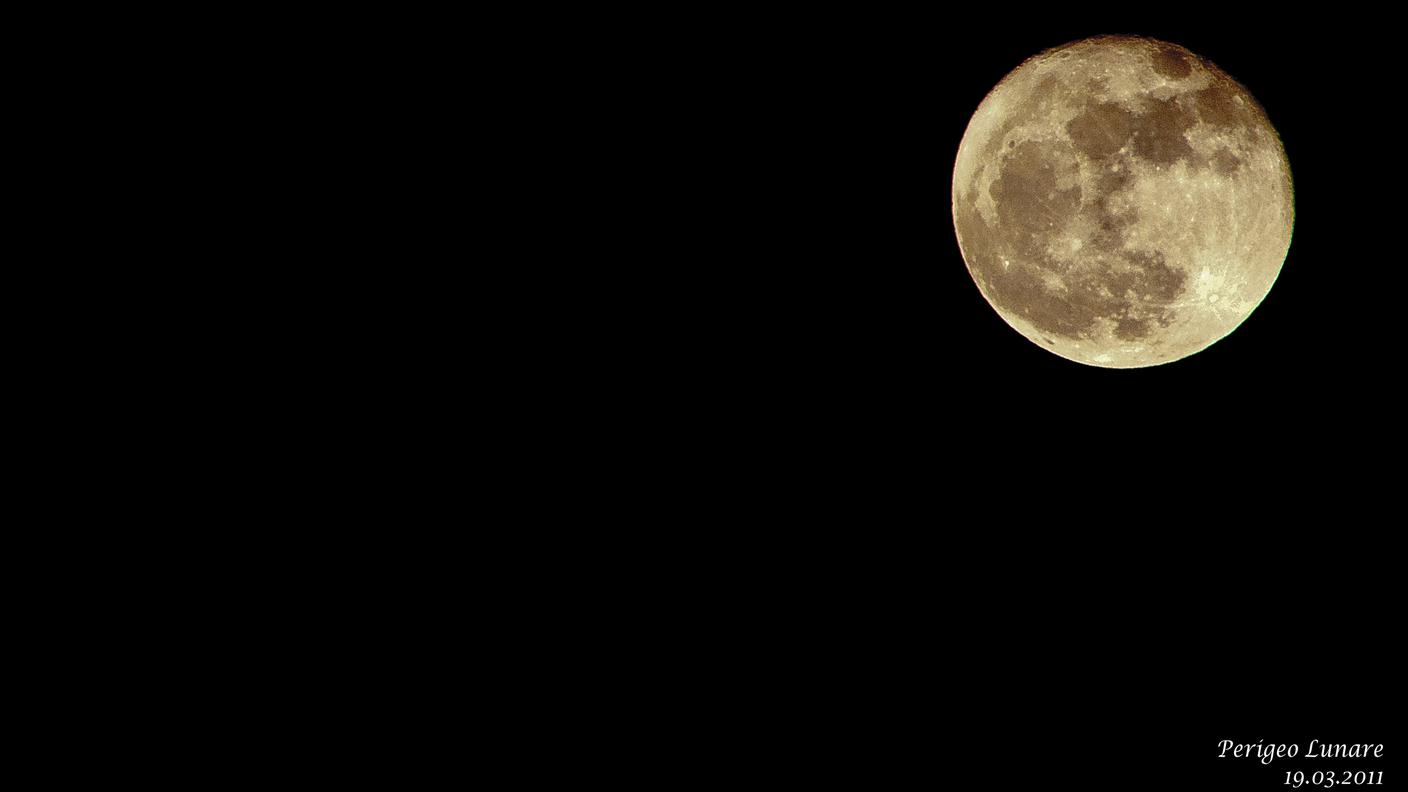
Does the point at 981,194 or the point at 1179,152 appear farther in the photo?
the point at 981,194

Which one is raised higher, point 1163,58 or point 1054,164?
point 1163,58

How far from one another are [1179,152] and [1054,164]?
47 cm

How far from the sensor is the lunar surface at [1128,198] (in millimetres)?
3352

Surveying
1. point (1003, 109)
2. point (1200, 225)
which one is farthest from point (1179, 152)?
point (1003, 109)

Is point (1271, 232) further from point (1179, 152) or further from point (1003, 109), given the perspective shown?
point (1003, 109)

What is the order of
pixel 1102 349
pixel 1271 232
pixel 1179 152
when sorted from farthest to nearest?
pixel 1102 349
pixel 1271 232
pixel 1179 152

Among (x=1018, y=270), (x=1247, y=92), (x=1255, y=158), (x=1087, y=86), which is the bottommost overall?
(x=1018, y=270)

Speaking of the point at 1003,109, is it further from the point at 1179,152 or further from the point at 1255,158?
the point at 1255,158

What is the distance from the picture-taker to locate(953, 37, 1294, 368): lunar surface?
335 centimetres

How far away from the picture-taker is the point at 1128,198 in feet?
10.9

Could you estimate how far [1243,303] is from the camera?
12.1 feet

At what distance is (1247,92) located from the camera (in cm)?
384

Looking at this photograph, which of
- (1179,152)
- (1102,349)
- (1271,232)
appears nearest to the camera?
(1179,152)

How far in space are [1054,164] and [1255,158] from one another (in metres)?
0.90
